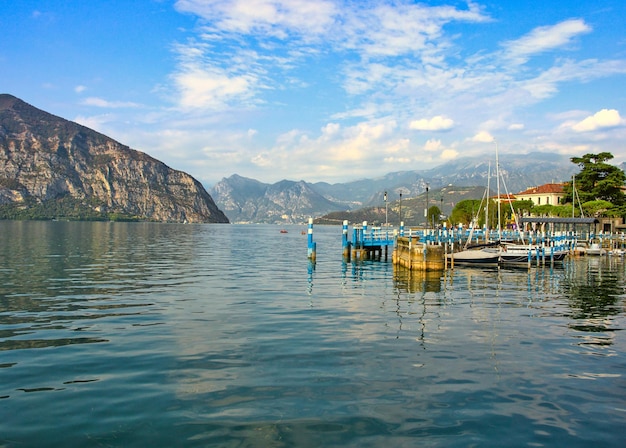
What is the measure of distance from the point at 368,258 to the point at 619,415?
48.3 meters

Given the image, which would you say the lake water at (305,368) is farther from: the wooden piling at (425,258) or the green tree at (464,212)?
the green tree at (464,212)

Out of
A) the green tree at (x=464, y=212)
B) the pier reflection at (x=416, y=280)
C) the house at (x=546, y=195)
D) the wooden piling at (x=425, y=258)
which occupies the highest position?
the house at (x=546, y=195)

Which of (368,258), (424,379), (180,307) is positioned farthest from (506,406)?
(368,258)

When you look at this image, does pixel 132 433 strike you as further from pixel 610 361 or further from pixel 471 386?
pixel 610 361

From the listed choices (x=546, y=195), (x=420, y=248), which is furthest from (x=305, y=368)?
(x=546, y=195)

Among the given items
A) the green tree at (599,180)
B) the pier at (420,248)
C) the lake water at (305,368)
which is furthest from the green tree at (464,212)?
the lake water at (305,368)

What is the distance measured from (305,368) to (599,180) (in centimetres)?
12192

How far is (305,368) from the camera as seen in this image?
13.7m

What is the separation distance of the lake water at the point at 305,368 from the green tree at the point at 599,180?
95722 mm

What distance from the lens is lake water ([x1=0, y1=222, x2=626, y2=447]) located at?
9.69 meters

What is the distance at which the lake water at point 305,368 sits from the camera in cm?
969

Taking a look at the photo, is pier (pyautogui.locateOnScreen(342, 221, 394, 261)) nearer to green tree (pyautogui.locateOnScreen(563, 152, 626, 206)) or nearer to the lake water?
the lake water

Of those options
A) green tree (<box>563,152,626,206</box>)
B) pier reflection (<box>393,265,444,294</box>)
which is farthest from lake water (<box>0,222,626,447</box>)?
green tree (<box>563,152,626,206</box>)

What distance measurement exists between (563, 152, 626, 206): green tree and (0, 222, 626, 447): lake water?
3769 inches
